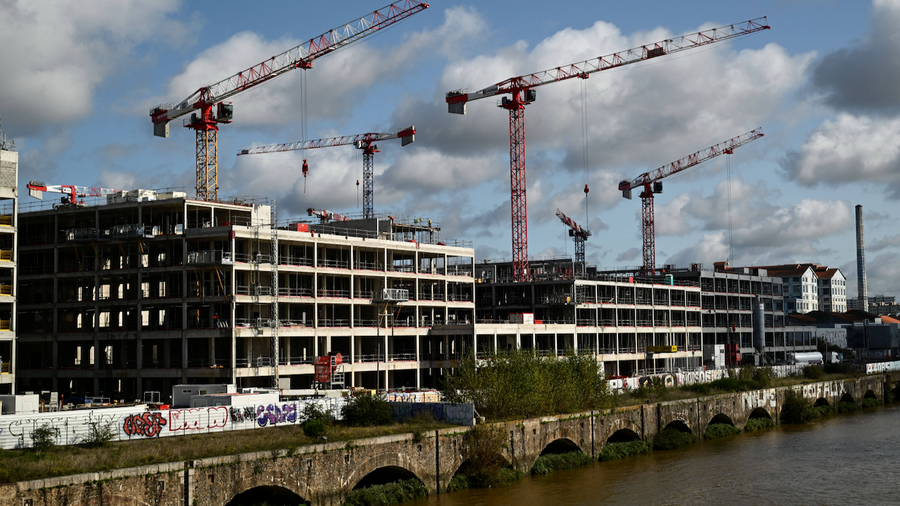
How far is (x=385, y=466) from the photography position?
5819 centimetres

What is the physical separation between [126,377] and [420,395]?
40.2m

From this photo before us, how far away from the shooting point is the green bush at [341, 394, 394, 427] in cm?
6506

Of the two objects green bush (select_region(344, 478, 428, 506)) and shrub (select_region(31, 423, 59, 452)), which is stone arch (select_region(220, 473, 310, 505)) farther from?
shrub (select_region(31, 423, 59, 452))

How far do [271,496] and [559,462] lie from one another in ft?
87.2

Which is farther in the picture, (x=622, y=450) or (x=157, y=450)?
(x=622, y=450)

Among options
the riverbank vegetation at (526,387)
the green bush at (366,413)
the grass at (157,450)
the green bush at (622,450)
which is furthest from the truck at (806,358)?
the grass at (157,450)

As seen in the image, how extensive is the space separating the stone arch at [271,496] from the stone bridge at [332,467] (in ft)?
0.26

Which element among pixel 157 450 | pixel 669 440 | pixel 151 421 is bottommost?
pixel 669 440

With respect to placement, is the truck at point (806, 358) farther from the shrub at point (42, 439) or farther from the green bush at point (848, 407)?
the shrub at point (42, 439)

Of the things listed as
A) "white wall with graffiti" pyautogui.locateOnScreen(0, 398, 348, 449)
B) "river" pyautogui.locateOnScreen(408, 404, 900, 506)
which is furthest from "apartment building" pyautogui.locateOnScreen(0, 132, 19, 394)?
"river" pyautogui.locateOnScreen(408, 404, 900, 506)

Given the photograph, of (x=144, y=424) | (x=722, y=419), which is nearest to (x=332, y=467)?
(x=144, y=424)

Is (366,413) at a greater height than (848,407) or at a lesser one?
greater

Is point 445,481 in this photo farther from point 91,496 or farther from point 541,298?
point 541,298

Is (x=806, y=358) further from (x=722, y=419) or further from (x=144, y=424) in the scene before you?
(x=144, y=424)
